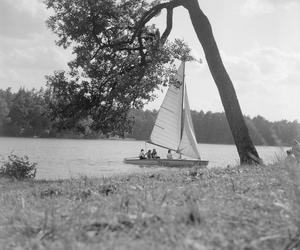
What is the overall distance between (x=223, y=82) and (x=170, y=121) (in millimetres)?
26277

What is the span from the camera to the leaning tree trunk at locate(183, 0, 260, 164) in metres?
15.7

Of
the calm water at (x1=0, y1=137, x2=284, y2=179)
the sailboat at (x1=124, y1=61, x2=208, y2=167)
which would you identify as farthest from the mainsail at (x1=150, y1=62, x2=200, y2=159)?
the calm water at (x1=0, y1=137, x2=284, y2=179)

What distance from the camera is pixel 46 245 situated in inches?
150

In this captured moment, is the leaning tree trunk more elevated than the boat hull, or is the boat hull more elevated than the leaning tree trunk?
the leaning tree trunk

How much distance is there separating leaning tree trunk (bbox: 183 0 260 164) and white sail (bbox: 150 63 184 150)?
24695 millimetres

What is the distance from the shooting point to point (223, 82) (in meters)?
16.0

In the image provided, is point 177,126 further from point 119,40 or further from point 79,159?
point 119,40

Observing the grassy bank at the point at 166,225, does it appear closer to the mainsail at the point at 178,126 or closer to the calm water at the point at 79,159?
the calm water at the point at 79,159

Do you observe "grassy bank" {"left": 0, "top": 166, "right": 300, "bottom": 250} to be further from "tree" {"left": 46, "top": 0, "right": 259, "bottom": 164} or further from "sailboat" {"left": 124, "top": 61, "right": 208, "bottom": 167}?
"sailboat" {"left": 124, "top": 61, "right": 208, "bottom": 167}

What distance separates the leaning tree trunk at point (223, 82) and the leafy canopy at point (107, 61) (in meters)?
1.86

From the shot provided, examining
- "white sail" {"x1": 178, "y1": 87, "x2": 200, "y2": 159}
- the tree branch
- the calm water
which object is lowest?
the calm water

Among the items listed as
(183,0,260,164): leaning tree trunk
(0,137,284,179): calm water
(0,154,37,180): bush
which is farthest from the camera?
(0,137,284,179): calm water

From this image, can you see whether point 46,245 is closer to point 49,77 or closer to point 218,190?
point 218,190

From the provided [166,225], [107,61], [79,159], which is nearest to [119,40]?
[107,61]
